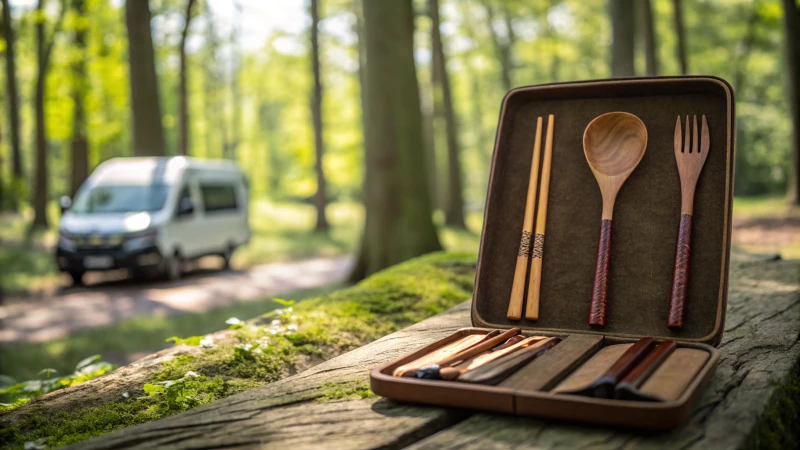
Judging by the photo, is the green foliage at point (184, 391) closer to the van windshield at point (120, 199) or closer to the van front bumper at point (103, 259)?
the van front bumper at point (103, 259)

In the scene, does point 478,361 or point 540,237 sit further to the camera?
point 540,237

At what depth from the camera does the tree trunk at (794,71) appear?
1853cm

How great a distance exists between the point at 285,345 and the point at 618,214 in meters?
1.62

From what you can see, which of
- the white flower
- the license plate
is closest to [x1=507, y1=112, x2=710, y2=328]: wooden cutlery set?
the white flower

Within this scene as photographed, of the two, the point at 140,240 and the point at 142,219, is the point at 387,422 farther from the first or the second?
the point at 142,219

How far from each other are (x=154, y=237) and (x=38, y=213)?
1073cm

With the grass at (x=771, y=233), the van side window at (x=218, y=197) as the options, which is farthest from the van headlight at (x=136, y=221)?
the grass at (x=771, y=233)

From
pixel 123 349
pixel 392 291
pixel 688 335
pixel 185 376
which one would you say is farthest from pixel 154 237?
pixel 688 335

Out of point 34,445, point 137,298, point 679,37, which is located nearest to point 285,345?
point 34,445

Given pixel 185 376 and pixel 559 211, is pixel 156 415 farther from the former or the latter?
pixel 559 211

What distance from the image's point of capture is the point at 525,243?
2895 millimetres

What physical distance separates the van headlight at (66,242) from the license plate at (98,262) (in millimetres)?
340

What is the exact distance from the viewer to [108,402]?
8.74 feet

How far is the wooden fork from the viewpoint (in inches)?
100.0
